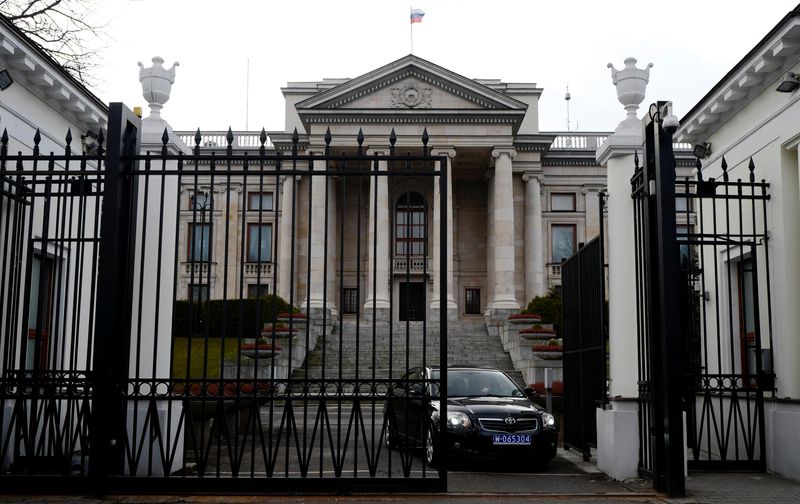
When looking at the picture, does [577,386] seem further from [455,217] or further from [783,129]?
[455,217]

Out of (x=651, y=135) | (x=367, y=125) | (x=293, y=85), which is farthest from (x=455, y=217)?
(x=651, y=135)

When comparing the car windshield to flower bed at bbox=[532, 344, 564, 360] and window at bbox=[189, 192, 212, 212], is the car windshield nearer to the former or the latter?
→ window at bbox=[189, 192, 212, 212]

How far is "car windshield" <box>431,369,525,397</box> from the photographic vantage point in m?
12.9

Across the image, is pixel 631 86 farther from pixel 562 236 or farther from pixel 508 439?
pixel 562 236

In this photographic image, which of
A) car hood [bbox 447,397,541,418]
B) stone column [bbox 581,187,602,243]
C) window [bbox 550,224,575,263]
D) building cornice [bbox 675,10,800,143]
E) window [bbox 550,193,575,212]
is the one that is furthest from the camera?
window [bbox 550,193,575,212]

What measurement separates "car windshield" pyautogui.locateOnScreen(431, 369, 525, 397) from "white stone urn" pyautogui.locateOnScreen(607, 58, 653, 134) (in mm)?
4686

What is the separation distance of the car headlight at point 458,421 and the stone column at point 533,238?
108 ft

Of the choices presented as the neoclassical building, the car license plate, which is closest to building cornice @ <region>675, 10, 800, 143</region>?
the car license plate

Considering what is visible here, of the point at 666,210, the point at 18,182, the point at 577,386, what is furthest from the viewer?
the point at 577,386

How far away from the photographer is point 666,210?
865cm

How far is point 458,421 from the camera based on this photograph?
11.5 m

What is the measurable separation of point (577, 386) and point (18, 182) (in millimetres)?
8176

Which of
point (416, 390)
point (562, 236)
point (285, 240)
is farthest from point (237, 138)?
point (416, 390)

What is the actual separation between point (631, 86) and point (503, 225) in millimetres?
30565
